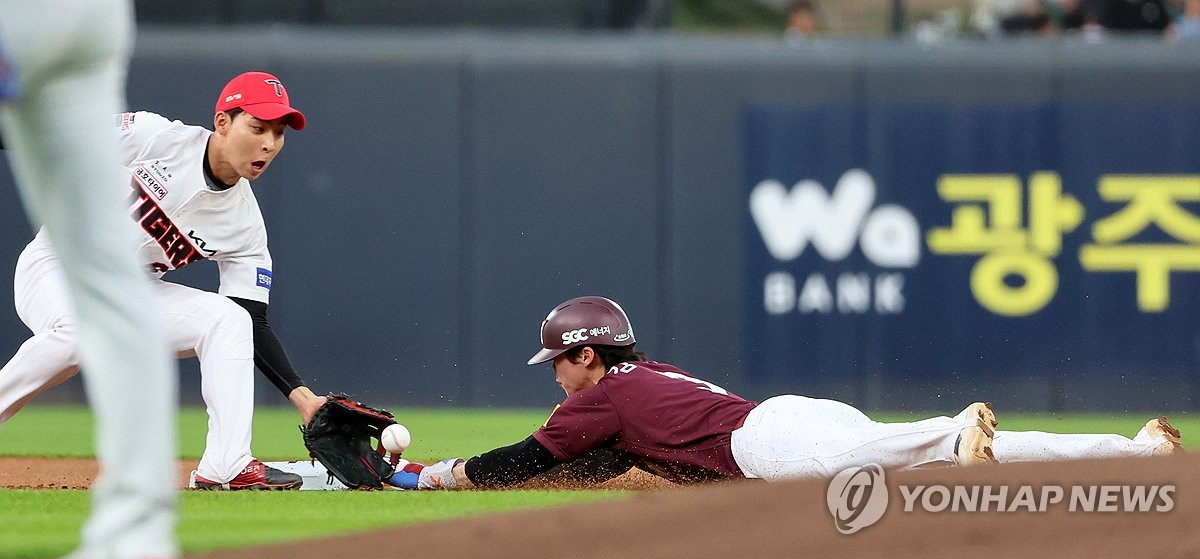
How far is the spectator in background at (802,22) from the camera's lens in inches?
387

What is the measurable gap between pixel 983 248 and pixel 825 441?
223 inches

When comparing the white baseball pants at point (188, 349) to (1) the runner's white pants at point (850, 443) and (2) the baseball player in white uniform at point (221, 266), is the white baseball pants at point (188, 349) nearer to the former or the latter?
(2) the baseball player in white uniform at point (221, 266)

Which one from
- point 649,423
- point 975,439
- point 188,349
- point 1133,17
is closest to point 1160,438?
point 975,439

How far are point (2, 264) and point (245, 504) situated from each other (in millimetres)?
6350

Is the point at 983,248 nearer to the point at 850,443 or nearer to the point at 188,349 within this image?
the point at 850,443

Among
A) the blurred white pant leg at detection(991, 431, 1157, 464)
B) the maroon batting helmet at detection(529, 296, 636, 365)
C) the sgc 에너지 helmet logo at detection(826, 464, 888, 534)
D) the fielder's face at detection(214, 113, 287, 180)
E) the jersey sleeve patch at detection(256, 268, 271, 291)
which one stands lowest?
the blurred white pant leg at detection(991, 431, 1157, 464)

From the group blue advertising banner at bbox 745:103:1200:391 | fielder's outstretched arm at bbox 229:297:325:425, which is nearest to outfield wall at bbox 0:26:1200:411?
blue advertising banner at bbox 745:103:1200:391

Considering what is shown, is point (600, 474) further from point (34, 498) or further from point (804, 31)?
point (804, 31)

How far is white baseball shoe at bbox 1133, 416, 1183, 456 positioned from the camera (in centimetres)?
430

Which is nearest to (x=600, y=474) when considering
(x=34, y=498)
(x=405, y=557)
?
(x=34, y=498)

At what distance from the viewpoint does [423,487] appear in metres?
4.41

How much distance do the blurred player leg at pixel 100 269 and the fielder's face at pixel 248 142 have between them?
2.32 metres

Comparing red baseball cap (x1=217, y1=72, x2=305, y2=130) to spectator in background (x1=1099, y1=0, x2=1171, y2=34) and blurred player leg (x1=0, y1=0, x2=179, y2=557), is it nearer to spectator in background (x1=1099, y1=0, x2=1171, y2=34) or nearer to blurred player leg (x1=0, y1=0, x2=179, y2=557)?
blurred player leg (x1=0, y1=0, x2=179, y2=557)

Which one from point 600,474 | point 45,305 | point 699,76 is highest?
point 699,76
